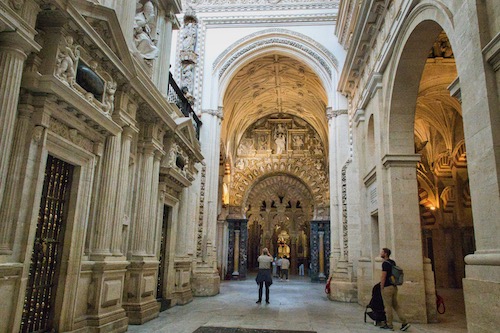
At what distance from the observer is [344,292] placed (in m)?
11.5

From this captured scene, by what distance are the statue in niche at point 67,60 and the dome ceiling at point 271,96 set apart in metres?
12.0

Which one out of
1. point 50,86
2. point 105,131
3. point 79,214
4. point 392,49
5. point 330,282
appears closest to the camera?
point 50,86

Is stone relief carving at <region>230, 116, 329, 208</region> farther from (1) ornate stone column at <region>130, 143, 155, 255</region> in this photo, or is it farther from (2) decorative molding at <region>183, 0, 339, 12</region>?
(1) ornate stone column at <region>130, 143, 155, 255</region>

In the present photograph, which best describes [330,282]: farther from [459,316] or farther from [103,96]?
[103,96]

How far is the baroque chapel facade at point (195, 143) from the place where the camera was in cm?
407

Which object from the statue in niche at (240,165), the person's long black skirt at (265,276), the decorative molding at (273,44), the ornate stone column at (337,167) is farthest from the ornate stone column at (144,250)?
the statue in niche at (240,165)

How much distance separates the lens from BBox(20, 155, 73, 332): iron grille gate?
4703 mm

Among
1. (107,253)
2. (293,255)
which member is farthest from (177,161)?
(293,255)

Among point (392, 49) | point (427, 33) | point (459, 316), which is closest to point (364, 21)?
point (392, 49)

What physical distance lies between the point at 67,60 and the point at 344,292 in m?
9.88

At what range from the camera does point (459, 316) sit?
320 inches

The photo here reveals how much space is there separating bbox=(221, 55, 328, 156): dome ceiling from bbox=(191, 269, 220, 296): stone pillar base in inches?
308

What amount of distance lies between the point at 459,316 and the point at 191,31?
12.2m

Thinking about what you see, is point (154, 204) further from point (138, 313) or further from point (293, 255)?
point (293, 255)
